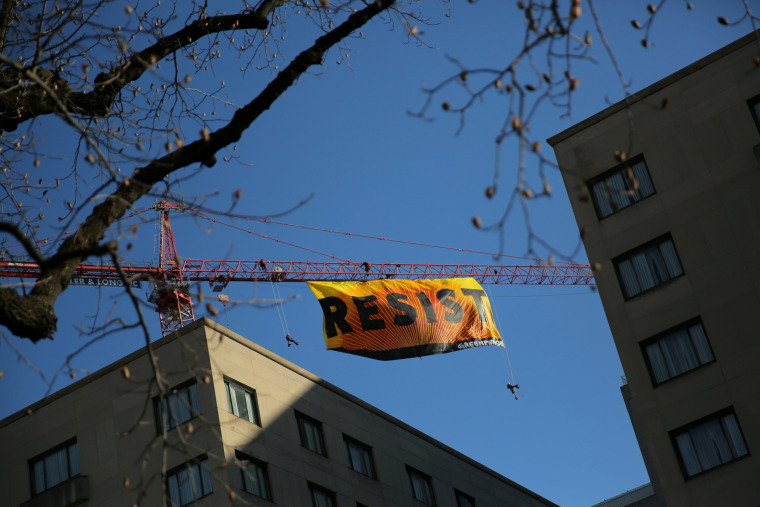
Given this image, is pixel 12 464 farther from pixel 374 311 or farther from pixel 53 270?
pixel 53 270

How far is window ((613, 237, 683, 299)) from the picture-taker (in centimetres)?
2980

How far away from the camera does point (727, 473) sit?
26500mm

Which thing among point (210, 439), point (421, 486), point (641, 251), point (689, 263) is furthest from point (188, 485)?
point (689, 263)

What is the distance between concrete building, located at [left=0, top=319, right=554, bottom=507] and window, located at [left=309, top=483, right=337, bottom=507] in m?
0.05

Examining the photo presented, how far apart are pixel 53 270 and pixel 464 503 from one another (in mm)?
39260

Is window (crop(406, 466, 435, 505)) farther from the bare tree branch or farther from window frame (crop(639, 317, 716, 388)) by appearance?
the bare tree branch

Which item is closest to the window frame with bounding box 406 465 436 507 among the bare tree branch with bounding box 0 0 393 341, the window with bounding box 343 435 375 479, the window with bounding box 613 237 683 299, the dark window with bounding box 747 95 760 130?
the window with bounding box 343 435 375 479

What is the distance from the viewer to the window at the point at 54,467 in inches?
1409

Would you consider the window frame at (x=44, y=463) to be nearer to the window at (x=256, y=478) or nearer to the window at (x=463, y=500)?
the window at (x=256, y=478)

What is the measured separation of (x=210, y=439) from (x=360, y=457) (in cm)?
970

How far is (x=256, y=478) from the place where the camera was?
34.3 meters

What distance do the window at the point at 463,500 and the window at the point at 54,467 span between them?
18.3m

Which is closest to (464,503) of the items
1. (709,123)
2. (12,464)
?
(12,464)

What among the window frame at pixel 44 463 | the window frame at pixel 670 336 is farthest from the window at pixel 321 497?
the window frame at pixel 670 336
